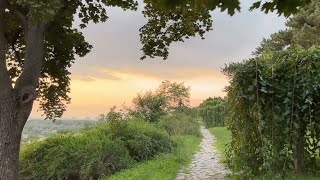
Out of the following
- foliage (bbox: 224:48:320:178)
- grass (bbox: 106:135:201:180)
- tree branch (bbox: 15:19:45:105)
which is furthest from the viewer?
grass (bbox: 106:135:201:180)

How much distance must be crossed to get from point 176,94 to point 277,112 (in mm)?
18508

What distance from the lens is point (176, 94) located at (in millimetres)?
25922

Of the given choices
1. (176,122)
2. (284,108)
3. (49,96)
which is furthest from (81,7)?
(176,122)

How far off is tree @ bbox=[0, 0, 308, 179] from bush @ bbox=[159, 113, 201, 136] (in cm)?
829

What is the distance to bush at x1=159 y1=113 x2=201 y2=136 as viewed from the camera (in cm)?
1934

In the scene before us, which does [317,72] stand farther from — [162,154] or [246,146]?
[162,154]

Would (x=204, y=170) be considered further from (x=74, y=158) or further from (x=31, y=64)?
(x=31, y=64)

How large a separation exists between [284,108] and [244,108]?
0.77 metres

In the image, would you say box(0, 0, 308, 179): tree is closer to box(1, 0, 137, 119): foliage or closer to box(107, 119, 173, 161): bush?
box(1, 0, 137, 119): foliage

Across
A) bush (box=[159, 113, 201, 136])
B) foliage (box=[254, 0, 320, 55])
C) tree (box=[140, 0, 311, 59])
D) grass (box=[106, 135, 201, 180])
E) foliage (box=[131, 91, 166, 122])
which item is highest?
foliage (box=[254, 0, 320, 55])

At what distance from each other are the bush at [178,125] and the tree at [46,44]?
27.2 ft

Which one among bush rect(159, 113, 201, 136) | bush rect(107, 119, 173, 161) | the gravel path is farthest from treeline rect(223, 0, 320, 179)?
bush rect(159, 113, 201, 136)

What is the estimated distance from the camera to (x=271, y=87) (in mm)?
7559

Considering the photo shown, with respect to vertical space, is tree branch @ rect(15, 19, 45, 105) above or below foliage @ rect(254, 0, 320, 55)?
below
